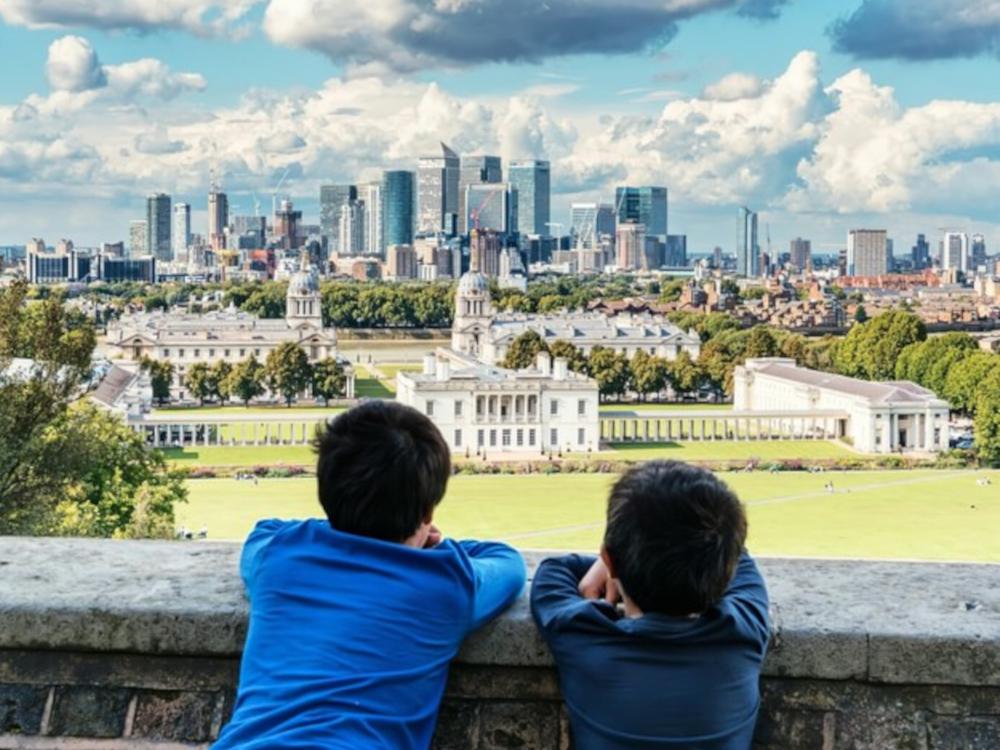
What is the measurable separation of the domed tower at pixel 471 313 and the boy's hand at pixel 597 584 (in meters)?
93.9

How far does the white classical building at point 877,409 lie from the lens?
5859 centimetres

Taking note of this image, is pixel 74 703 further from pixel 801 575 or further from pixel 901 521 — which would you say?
pixel 901 521

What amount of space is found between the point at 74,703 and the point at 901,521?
3454 cm

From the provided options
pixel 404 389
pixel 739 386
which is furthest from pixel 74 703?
pixel 739 386

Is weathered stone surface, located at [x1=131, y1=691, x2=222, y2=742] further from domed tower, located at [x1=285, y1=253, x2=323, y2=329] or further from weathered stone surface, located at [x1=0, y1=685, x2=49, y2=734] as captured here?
domed tower, located at [x1=285, y1=253, x2=323, y2=329]

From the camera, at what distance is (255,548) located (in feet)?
11.8

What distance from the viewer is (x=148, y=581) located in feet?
12.8

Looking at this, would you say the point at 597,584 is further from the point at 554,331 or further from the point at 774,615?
the point at 554,331

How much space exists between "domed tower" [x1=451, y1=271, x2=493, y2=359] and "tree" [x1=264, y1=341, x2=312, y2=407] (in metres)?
27.0

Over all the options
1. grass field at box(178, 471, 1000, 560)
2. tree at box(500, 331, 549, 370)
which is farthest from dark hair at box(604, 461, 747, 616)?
tree at box(500, 331, 549, 370)

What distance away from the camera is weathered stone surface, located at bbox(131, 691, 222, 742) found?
374cm

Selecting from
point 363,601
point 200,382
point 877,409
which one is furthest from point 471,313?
point 363,601

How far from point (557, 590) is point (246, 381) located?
68246 mm

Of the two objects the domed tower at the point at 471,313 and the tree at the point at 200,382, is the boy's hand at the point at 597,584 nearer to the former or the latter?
the tree at the point at 200,382
